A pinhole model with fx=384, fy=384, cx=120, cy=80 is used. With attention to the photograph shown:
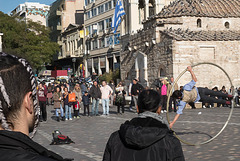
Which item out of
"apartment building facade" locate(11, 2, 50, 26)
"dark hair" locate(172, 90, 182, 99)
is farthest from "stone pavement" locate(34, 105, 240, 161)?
"apartment building facade" locate(11, 2, 50, 26)

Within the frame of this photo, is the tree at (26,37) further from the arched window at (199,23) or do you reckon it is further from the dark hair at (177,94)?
the dark hair at (177,94)

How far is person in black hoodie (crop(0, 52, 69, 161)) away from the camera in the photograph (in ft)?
4.96

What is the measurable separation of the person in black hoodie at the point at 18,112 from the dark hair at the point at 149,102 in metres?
2.07

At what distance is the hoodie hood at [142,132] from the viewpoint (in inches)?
136

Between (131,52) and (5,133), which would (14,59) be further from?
(131,52)

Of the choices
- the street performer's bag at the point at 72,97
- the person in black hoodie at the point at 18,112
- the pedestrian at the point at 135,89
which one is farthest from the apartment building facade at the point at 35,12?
the person in black hoodie at the point at 18,112

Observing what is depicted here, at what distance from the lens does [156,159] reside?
3.43 m

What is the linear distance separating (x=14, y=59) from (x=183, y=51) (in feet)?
90.1

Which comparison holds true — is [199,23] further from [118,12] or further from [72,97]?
[72,97]

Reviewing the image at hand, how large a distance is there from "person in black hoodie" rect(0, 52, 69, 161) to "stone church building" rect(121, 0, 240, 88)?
27.0 meters

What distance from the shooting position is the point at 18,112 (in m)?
1.74

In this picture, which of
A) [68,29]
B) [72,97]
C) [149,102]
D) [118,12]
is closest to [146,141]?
[149,102]

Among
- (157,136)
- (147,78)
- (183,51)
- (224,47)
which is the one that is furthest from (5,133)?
(147,78)

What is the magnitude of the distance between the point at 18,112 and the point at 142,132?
190 cm
